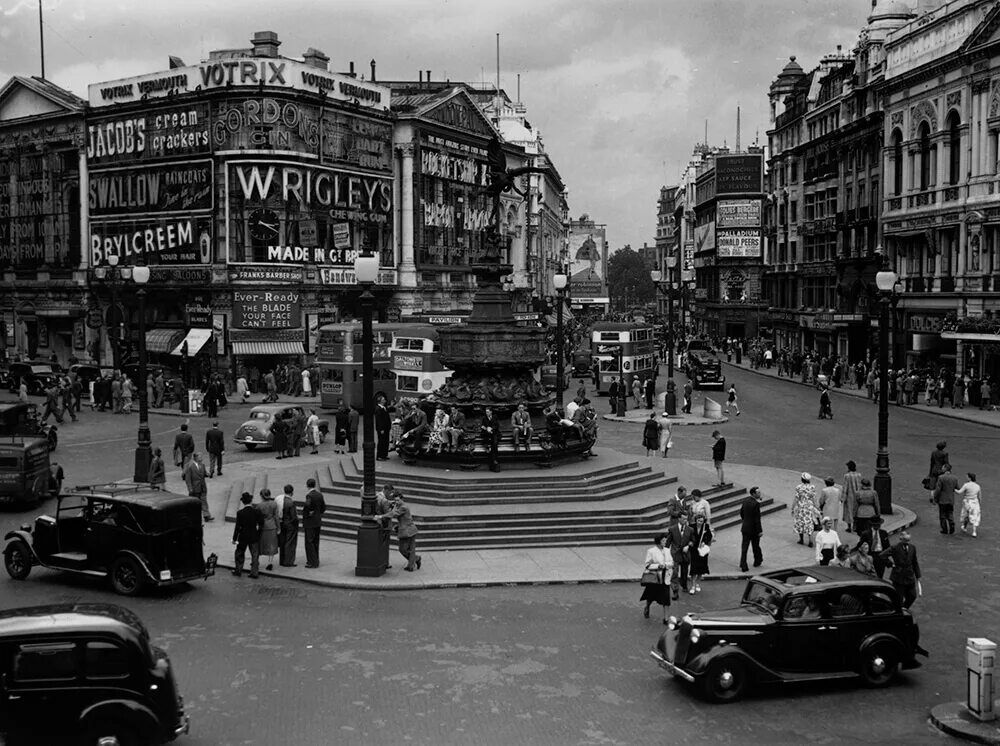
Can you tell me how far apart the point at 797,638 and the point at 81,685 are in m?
8.30

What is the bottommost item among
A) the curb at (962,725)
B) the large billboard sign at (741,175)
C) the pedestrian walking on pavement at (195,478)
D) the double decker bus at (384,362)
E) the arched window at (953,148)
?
the curb at (962,725)

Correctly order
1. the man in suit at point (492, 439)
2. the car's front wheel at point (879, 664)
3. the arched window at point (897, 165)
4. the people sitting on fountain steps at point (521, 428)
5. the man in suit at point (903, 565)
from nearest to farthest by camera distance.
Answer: the car's front wheel at point (879, 664)
the man in suit at point (903, 565)
the man in suit at point (492, 439)
the people sitting on fountain steps at point (521, 428)
the arched window at point (897, 165)

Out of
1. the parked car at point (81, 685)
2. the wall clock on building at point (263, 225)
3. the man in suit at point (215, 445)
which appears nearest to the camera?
the parked car at point (81, 685)

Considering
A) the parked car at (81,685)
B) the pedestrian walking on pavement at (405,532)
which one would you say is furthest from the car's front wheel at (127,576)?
the parked car at (81,685)

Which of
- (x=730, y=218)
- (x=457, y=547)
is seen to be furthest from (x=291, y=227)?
(x=730, y=218)

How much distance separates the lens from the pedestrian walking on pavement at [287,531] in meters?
19.4

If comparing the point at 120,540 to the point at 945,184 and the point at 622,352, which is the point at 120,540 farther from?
the point at 945,184

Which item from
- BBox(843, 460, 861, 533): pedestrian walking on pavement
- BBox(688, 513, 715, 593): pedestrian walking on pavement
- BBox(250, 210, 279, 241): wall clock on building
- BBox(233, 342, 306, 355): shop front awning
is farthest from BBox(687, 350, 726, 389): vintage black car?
BBox(688, 513, 715, 593): pedestrian walking on pavement

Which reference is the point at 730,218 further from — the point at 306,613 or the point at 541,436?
the point at 306,613

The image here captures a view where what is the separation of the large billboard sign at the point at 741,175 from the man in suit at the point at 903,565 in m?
88.5

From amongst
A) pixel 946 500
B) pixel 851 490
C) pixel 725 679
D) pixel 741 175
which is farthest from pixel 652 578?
pixel 741 175

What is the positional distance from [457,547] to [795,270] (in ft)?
218

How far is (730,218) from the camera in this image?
326ft

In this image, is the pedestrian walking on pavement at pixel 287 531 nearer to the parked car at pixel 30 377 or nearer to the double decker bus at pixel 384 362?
the double decker bus at pixel 384 362
